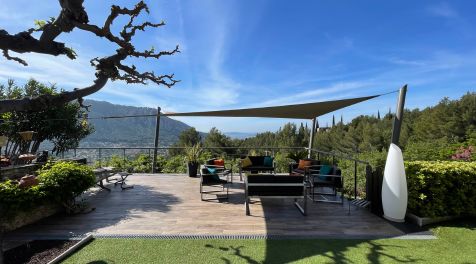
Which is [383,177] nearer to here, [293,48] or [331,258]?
[331,258]

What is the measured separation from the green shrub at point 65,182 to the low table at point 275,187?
2758 mm

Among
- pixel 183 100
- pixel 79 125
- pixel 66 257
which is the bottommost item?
pixel 66 257

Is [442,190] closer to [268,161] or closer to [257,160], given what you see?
[268,161]

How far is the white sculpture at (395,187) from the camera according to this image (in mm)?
4336

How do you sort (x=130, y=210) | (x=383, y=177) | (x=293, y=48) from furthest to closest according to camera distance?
(x=293, y=48), (x=130, y=210), (x=383, y=177)

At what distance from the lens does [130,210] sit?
17.3 ft

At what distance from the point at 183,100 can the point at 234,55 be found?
8156 mm

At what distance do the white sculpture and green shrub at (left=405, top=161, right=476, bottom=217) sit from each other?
0.64 feet

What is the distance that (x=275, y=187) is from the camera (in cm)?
493

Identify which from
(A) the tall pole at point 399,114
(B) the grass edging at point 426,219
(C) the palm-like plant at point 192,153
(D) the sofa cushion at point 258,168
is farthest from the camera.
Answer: (C) the palm-like plant at point 192,153

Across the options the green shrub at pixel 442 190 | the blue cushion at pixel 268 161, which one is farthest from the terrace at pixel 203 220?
the blue cushion at pixel 268 161

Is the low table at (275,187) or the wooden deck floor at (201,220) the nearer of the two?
the wooden deck floor at (201,220)

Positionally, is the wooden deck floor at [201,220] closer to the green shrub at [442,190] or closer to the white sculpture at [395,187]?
the white sculpture at [395,187]

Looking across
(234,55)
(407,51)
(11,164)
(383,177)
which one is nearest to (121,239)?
(383,177)
